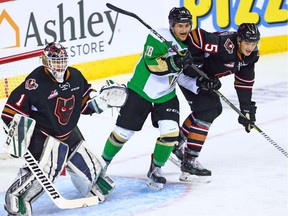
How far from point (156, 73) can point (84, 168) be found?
65 centimetres

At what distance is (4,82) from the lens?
675 cm

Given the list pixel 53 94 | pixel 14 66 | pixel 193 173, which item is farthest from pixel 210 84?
pixel 14 66

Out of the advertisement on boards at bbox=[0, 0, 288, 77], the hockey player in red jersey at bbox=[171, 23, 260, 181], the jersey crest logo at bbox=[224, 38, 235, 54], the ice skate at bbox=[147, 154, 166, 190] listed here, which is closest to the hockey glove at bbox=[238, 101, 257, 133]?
the hockey player in red jersey at bbox=[171, 23, 260, 181]

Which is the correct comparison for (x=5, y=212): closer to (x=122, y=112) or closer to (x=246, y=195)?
(x=122, y=112)

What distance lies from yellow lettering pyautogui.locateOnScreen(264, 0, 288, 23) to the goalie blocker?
421 cm

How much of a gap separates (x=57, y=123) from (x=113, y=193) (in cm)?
62

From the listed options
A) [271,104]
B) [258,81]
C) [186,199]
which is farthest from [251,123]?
[258,81]

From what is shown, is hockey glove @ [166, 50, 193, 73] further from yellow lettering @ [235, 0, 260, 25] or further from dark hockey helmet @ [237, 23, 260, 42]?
yellow lettering @ [235, 0, 260, 25]

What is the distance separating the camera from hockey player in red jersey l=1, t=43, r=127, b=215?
4.76 m

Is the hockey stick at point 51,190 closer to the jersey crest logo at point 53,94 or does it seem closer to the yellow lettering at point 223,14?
the jersey crest logo at point 53,94

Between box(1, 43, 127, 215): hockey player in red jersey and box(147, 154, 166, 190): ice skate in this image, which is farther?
box(147, 154, 166, 190): ice skate

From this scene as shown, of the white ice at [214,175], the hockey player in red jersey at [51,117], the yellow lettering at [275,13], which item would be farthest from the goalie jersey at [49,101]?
the yellow lettering at [275,13]

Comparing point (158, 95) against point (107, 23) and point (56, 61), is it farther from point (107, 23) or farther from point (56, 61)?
point (107, 23)

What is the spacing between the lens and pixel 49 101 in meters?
4.82
